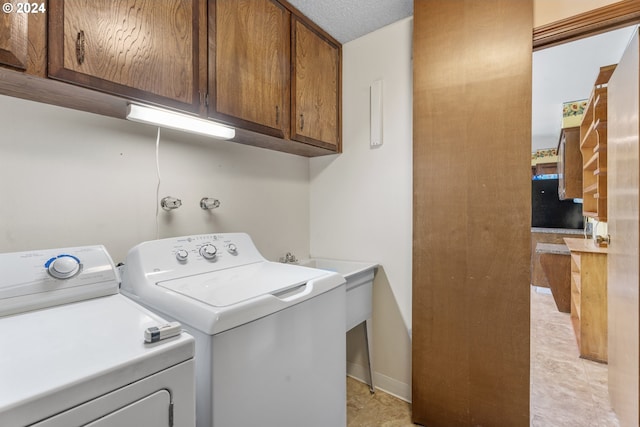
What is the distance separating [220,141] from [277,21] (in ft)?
2.48

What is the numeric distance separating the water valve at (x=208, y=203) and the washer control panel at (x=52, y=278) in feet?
2.02

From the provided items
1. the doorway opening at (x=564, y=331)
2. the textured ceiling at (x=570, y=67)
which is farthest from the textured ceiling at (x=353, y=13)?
the textured ceiling at (x=570, y=67)

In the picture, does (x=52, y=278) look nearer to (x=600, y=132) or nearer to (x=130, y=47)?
→ (x=130, y=47)

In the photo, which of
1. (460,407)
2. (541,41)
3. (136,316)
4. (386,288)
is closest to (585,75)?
(541,41)

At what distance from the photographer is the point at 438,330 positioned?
162 cm

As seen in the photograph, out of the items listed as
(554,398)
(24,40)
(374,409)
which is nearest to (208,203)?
(24,40)

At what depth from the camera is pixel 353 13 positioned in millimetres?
1804

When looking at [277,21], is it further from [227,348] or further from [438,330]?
[438,330]

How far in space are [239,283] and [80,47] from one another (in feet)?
3.16

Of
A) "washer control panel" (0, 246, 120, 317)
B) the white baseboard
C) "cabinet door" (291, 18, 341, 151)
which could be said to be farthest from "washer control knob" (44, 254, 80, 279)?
the white baseboard

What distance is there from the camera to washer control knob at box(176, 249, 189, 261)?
1233 mm

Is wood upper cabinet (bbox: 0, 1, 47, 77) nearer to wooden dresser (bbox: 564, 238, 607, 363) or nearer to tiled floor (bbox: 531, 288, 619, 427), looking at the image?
tiled floor (bbox: 531, 288, 619, 427)

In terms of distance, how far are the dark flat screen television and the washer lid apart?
5.77 m

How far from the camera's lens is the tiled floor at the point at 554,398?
1.70 m
